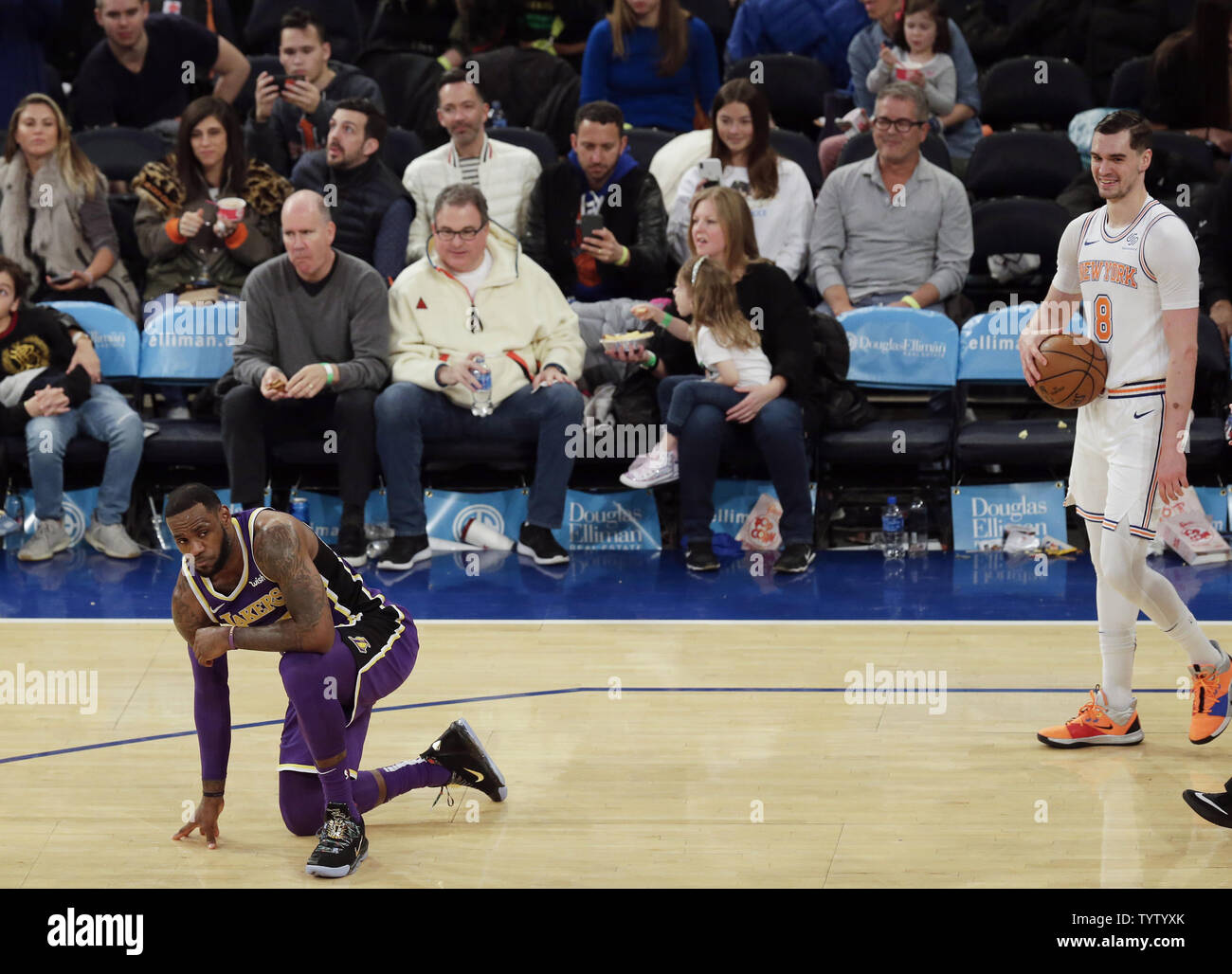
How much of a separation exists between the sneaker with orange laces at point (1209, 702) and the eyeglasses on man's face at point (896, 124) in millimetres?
3935

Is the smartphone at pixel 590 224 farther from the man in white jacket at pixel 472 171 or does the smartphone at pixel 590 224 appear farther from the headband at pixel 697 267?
the headband at pixel 697 267

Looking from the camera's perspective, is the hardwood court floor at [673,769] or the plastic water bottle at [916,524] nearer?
the hardwood court floor at [673,769]

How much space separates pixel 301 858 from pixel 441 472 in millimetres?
4016

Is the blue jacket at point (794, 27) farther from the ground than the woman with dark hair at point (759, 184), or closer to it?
farther from the ground

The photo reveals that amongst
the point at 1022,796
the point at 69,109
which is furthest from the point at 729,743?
the point at 69,109

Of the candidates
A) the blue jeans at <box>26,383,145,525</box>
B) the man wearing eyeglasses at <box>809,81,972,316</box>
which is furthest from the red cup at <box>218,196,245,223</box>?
the man wearing eyeglasses at <box>809,81,972,316</box>

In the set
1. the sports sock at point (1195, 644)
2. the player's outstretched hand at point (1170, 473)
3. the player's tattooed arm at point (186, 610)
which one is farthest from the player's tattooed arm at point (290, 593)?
the sports sock at point (1195, 644)

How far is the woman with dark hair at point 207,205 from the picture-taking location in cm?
857

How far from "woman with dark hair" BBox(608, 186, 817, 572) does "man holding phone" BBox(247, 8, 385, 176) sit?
2458 mm

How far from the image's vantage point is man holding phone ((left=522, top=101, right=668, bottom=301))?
853 cm

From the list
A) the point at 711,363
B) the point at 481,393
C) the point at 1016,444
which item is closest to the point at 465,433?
the point at 481,393

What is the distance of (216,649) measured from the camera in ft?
14.1

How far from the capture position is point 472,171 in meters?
8.70

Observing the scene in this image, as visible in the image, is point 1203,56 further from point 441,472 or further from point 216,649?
point 216,649
